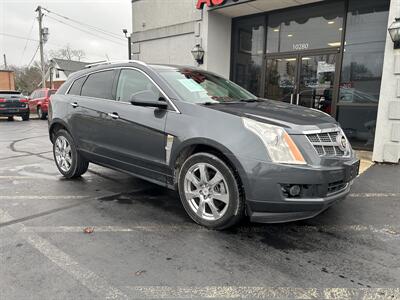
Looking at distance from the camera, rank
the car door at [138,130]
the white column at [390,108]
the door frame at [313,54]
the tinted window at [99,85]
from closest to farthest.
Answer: the car door at [138,130] → the tinted window at [99,85] → the white column at [390,108] → the door frame at [313,54]

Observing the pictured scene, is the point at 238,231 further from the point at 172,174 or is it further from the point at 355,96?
the point at 355,96

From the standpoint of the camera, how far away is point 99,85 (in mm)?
4988

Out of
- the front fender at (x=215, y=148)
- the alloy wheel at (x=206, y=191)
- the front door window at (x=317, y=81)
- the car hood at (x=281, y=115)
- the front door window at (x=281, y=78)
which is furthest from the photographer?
the front door window at (x=281, y=78)

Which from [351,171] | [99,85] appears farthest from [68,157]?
[351,171]

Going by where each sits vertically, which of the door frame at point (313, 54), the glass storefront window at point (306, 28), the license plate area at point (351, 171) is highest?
the glass storefront window at point (306, 28)

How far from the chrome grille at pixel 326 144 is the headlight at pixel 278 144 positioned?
243mm

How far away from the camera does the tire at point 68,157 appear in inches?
212

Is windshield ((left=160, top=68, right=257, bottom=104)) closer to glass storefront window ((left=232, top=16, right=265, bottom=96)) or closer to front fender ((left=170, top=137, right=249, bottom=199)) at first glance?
front fender ((left=170, top=137, right=249, bottom=199))

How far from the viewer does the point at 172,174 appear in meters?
3.94

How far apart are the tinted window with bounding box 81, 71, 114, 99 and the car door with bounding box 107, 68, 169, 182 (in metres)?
0.21

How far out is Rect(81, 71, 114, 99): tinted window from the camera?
4.80 m

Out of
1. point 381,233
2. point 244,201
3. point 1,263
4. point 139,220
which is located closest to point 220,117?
point 244,201

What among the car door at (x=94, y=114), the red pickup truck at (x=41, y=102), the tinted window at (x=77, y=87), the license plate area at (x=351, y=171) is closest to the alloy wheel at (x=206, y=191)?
the license plate area at (x=351, y=171)

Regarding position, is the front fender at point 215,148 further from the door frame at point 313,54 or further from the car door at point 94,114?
the door frame at point 313,54
